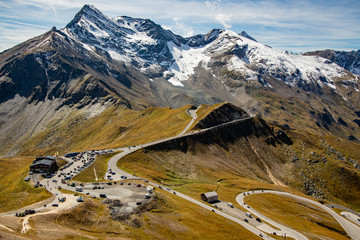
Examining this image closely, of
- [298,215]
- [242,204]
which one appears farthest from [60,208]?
[298,215]

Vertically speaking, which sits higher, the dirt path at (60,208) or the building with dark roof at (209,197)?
the dirt path at (60,208)

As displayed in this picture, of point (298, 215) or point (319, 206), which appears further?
point (319, 206)

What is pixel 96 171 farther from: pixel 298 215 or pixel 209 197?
pixel 298 215

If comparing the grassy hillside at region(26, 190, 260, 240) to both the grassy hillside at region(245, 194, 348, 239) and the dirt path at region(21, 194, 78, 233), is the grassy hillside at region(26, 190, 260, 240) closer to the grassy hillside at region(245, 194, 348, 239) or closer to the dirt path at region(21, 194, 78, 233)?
the dirt path at region(21, 194, 78, 233)

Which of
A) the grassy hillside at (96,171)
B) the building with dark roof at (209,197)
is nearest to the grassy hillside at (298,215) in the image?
the building with dark roof at (209,197)

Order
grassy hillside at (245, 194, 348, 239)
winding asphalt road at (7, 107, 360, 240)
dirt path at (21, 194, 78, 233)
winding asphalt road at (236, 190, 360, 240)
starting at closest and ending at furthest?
dirt path at (21, 194, 78, 233) < winding asphalt road at (7, 107, 360, 240) < winding asphalt road at (236, 190, 360, 240) < grassy hillside at (245, 194, 348, 239)

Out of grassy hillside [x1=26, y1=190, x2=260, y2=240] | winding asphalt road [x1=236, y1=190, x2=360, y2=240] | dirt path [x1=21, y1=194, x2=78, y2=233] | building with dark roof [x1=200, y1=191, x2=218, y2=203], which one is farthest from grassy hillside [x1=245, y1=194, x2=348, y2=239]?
dirt path [x1=21, y1=194, x2=78, y2=233]

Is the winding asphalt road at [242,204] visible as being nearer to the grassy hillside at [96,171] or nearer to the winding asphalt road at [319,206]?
the winding asphalt road at [319,206]

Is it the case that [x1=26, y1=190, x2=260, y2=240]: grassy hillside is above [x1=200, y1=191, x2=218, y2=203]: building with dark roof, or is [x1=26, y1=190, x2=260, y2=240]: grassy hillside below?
above

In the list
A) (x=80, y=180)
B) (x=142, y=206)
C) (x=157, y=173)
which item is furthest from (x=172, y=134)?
(x=142, y=206)

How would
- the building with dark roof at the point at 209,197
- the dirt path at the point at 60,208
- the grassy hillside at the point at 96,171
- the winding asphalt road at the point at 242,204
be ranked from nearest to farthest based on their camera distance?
the dirt path at the point at 60,208 → the winding asphalt road at the point at 242,204 → the grassy hillside at the point at 96,171 → the building with dark roof at the point at 209,197

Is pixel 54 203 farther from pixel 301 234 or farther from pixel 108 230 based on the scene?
pixel 301 234
